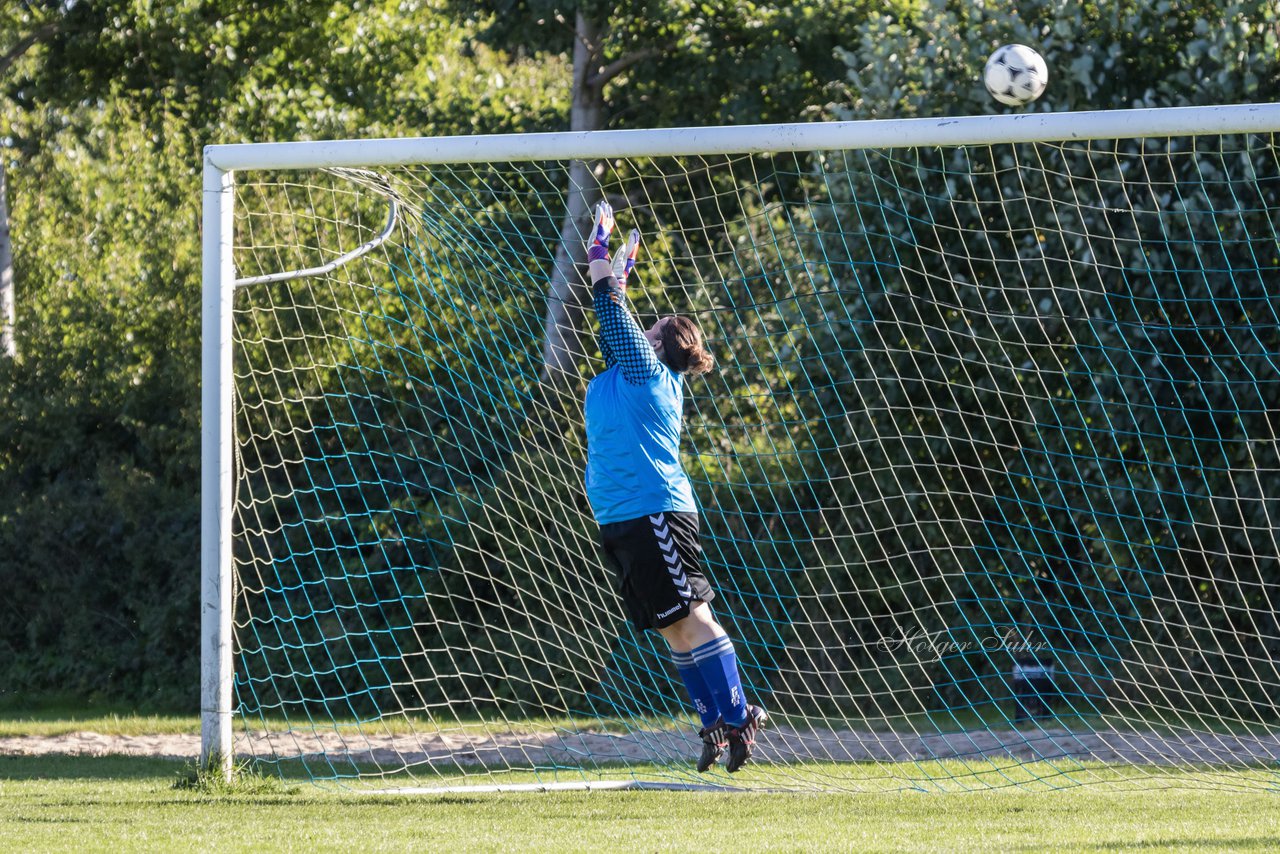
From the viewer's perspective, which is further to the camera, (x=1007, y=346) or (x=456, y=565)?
(x=456, y=565)

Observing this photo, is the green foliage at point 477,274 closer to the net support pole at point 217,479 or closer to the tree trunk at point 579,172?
the tree trunk at point 579,172

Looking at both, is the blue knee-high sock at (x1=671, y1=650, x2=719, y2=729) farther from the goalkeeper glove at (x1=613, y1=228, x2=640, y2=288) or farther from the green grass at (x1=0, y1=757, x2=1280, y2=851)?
the goalkeeper glove at (x1=613, y1=228, x2=640, y2=288)

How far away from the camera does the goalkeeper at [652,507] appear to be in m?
5.26

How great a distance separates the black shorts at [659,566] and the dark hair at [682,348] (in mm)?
587

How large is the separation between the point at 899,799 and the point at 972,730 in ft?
8.97

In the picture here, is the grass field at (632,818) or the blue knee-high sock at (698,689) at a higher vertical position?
the blue knee-high sock at (698,689)

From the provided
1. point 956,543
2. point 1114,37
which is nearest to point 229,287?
point 956,543

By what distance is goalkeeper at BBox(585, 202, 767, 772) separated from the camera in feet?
17.3

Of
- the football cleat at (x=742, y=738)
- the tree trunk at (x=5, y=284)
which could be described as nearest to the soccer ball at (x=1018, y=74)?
the football cleat at (x=742, y=738)

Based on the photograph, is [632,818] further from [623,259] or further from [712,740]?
[623,259]

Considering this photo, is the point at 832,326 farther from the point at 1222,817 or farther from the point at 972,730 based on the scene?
the point at 1222,817

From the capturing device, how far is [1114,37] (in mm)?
9234

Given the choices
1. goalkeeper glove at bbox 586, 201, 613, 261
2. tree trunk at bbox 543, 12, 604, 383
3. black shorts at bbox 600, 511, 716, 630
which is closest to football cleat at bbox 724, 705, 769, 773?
black shorts at bbox 600, 511, 716, 630

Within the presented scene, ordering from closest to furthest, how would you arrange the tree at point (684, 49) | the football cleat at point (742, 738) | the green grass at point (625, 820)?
the green grass at point (625, 820) < the football cleat at point (742, 738) < the tree at point (684, 49)
